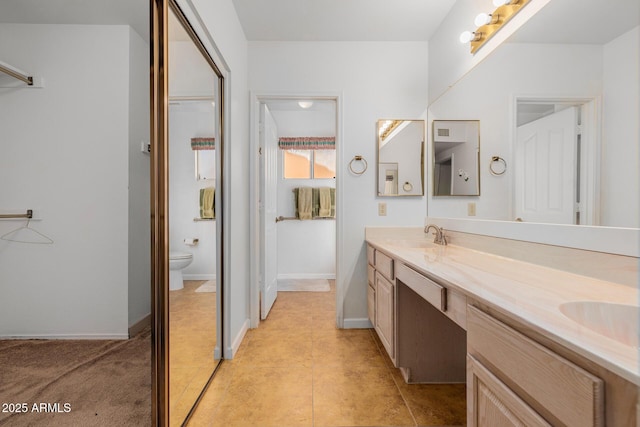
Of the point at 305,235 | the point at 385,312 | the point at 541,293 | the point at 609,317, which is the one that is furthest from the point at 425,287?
the point at 305,235

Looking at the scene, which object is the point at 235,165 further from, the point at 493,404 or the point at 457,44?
the point at 493,404

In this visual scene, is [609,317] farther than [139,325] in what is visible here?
No

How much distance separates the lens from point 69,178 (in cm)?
82

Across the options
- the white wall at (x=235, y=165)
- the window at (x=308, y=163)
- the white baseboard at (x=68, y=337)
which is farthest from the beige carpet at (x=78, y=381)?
the window at (x=308, y=163)

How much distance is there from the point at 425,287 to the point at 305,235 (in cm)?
308

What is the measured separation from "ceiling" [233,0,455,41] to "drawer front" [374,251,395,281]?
1749 millimetres

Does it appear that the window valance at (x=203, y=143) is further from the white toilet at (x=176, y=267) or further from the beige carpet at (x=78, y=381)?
the beige carpet at (x=78, y=381)

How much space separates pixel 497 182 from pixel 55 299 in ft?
6.43

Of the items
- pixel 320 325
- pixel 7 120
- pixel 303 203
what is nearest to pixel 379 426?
pixel 320 325

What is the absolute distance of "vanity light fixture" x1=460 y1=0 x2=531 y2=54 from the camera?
156 cm

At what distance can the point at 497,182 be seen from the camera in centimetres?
169

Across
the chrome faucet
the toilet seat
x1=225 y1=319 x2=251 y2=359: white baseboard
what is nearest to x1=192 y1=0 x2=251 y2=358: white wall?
x1=225 y1=319 x2=251 y2=359: white baseboard

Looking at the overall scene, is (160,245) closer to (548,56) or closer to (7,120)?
(7,120)

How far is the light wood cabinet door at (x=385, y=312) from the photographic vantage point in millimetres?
1827
